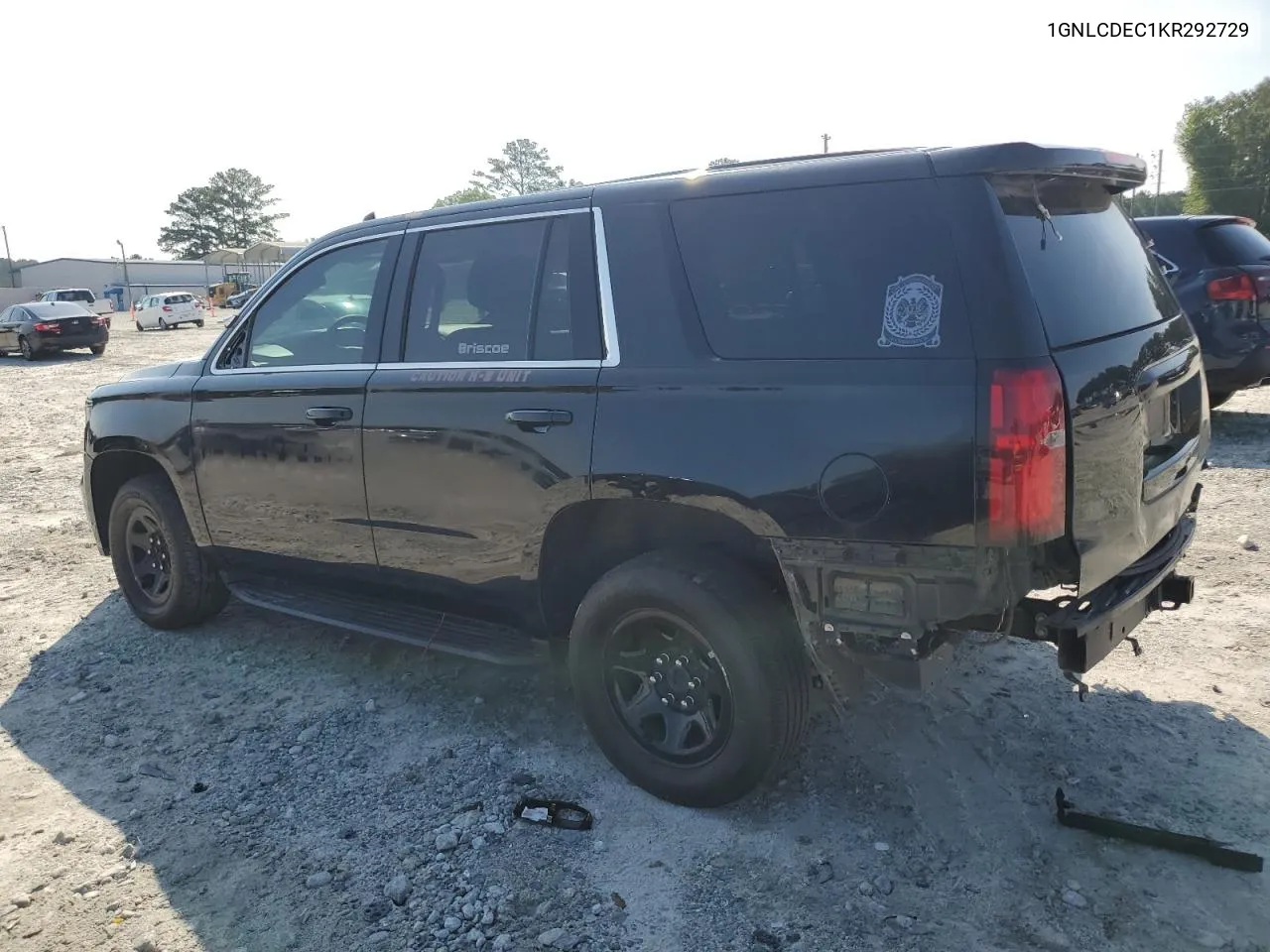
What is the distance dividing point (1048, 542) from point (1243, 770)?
4.58 feet

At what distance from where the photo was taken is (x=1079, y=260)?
2.86 meters

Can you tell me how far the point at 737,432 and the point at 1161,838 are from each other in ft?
5.84

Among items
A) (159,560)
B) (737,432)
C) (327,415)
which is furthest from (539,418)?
(159,560)

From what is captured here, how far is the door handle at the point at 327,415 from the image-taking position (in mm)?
3834

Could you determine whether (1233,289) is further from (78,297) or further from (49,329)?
(78,297)

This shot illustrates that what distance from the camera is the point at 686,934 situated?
261cm

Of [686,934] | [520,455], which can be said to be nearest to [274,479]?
[520,455]

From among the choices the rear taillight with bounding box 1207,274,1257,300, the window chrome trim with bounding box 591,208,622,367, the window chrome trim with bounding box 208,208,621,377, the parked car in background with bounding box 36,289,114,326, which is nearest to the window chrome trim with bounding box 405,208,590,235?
the window chrome trim with bounding box 208,208,621,377

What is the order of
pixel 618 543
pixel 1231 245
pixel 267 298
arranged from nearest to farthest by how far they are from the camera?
pixel 618 543 → pixel 267 298 → pixel 1231 245

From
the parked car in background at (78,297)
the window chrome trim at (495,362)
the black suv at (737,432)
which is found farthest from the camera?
the parked car in background at (78,297)

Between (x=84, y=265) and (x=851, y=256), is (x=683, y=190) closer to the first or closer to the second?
(x=851, y=256)

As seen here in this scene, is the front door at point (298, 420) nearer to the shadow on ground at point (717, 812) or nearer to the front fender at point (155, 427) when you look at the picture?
the front fender at point (155, 427)

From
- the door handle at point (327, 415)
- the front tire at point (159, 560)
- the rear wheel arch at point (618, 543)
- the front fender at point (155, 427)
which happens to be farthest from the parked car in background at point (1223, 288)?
the front tire at point (159, 560)

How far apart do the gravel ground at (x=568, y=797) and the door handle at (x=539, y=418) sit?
1279mm
